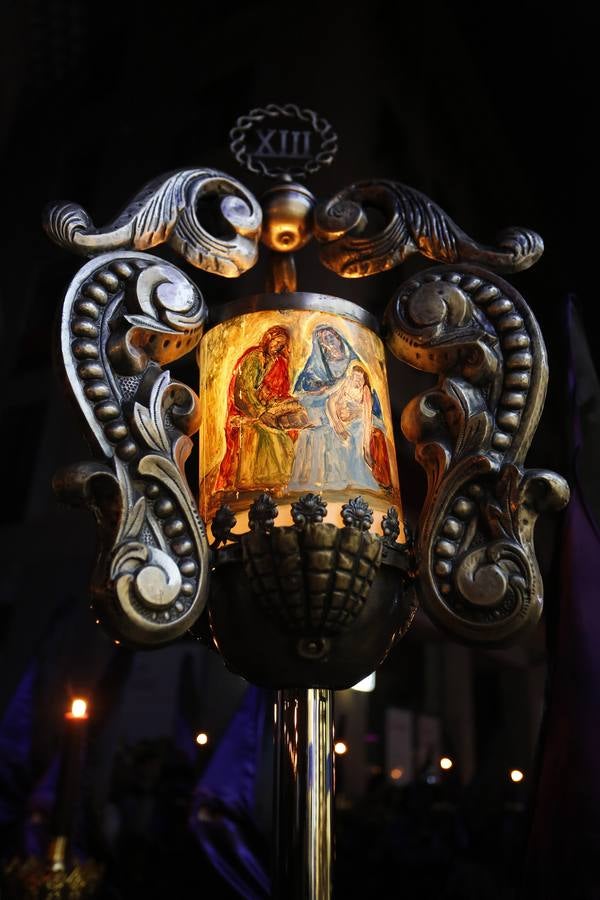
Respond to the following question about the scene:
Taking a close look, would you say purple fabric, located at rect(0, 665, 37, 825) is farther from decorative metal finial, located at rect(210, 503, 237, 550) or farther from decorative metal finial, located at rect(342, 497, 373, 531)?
decorative metal finial, located at rect(342, 497, 373, 531)

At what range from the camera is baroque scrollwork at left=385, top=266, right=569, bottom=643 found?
81 centimetres

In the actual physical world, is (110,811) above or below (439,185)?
below

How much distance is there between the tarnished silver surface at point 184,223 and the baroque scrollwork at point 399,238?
0.11m

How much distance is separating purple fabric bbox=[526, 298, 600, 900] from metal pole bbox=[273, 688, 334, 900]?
29 cm

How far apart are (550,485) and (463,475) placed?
0.09 metres

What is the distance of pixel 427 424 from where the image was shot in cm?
91

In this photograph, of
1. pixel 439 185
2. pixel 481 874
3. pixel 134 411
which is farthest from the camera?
pixel 439 185

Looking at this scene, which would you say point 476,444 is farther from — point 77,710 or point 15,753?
point 15,753

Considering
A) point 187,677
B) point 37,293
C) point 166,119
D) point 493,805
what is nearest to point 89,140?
point 166,119

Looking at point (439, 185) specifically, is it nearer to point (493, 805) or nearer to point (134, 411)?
point (493, 805)

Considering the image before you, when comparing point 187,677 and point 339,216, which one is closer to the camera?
point 339,216

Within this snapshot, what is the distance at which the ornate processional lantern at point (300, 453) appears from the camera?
0.79 metres

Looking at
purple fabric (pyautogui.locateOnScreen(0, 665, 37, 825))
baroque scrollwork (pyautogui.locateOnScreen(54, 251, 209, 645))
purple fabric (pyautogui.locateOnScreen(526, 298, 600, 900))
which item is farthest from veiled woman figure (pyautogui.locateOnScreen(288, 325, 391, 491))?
purple fabric (pyautogui.locateOnScreen(0, 665, 37, 825))

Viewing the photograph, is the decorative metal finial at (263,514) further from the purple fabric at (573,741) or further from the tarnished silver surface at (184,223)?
the purple fabric at (573,741)
